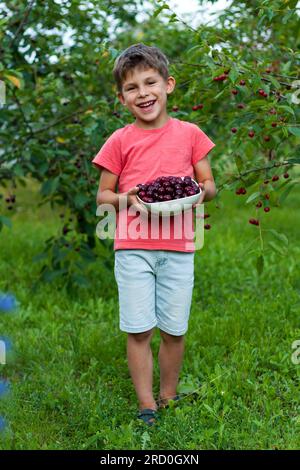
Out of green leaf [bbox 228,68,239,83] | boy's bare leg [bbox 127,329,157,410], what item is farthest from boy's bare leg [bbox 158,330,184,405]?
green leaf [bbox 228,68,239,83]

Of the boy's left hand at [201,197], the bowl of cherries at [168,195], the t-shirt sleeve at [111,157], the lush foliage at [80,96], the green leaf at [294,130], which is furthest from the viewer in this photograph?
the lush foliage at [80,96]

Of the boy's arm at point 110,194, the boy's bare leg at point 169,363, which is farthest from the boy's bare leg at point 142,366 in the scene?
the boy's arm at point 110,194

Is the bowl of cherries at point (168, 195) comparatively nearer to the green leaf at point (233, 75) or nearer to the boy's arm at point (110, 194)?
the boy's arm at point (110, 194)

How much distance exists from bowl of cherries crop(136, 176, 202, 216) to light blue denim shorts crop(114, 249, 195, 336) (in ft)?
0.82

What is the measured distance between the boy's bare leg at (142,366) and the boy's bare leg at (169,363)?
0.12 metres

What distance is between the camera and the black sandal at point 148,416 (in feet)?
9.55

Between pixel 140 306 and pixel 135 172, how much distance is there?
53 centimetres

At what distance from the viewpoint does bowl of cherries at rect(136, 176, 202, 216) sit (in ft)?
8.86

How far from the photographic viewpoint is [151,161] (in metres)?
2.86

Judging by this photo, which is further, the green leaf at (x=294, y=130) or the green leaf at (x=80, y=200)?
the green leaf at (x=80, y=200)

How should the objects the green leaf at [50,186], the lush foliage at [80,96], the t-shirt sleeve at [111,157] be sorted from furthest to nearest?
the green leaf at [50,186], the lush foliage at [80,96], the t-shirt sleeve at [111,157]

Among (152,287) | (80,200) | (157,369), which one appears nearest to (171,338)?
(152,287)

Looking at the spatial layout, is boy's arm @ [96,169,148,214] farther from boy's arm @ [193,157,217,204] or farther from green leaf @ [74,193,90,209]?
green leaf @ [74,193,90,209]

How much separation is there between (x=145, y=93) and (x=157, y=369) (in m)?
1.36
